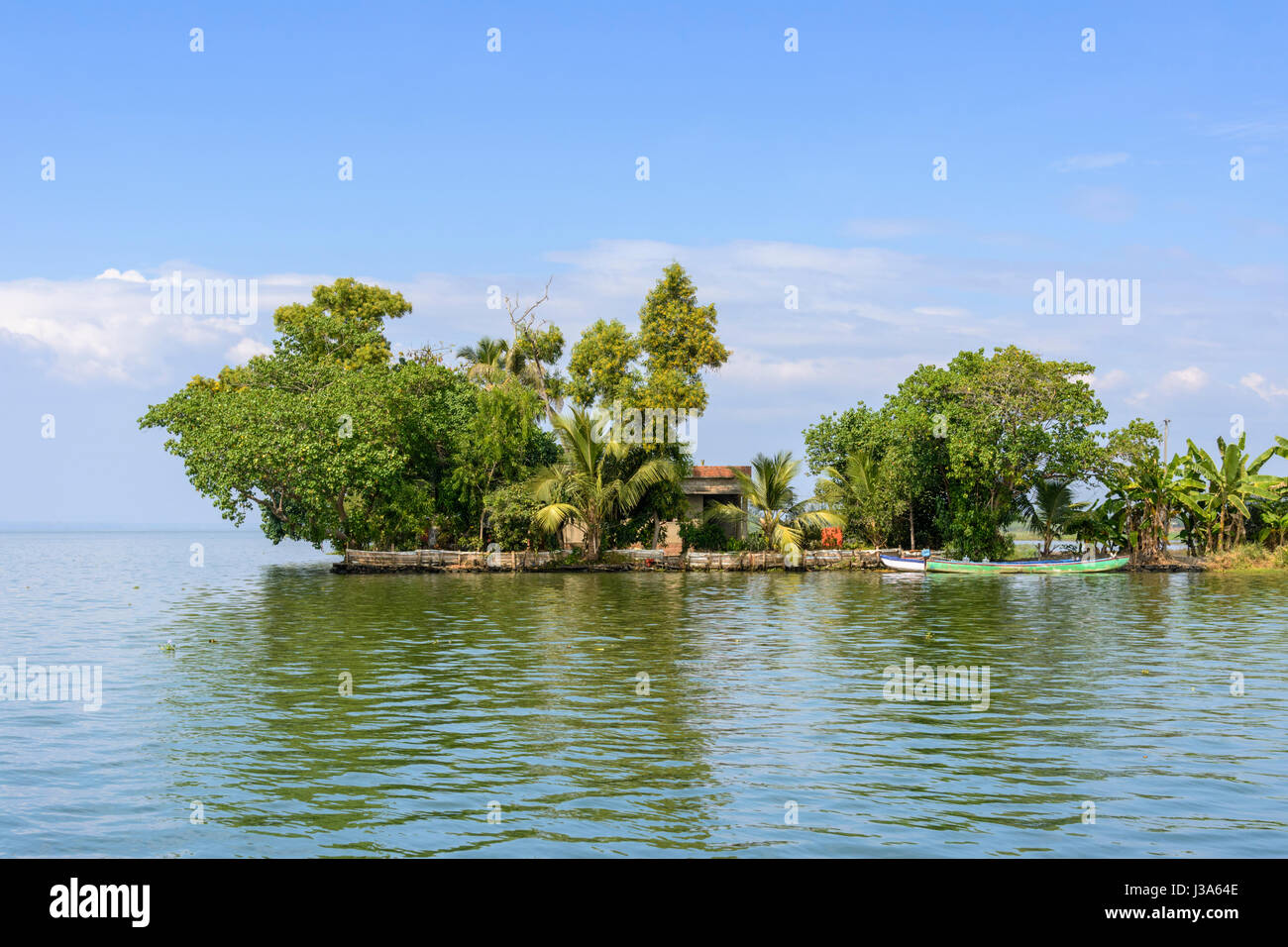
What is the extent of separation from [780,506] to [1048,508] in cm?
1358

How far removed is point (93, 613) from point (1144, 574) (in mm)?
45036

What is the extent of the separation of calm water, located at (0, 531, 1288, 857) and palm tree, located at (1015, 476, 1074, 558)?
2215 cm

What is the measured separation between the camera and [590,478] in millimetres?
51188

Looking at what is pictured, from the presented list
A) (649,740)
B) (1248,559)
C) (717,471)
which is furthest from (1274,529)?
(649,740)

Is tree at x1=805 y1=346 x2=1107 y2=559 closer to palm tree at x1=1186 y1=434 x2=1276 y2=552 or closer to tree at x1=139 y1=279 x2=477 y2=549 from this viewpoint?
palm tree at x1=1186 y1=434 x2=1276 y2=552

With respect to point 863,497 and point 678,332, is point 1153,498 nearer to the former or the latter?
point 863,497

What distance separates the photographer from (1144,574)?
50.2 metres

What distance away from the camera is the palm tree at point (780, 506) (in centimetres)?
5178

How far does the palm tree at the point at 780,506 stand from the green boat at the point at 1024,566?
220 inches

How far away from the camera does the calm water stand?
10.0 m

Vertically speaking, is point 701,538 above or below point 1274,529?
below
